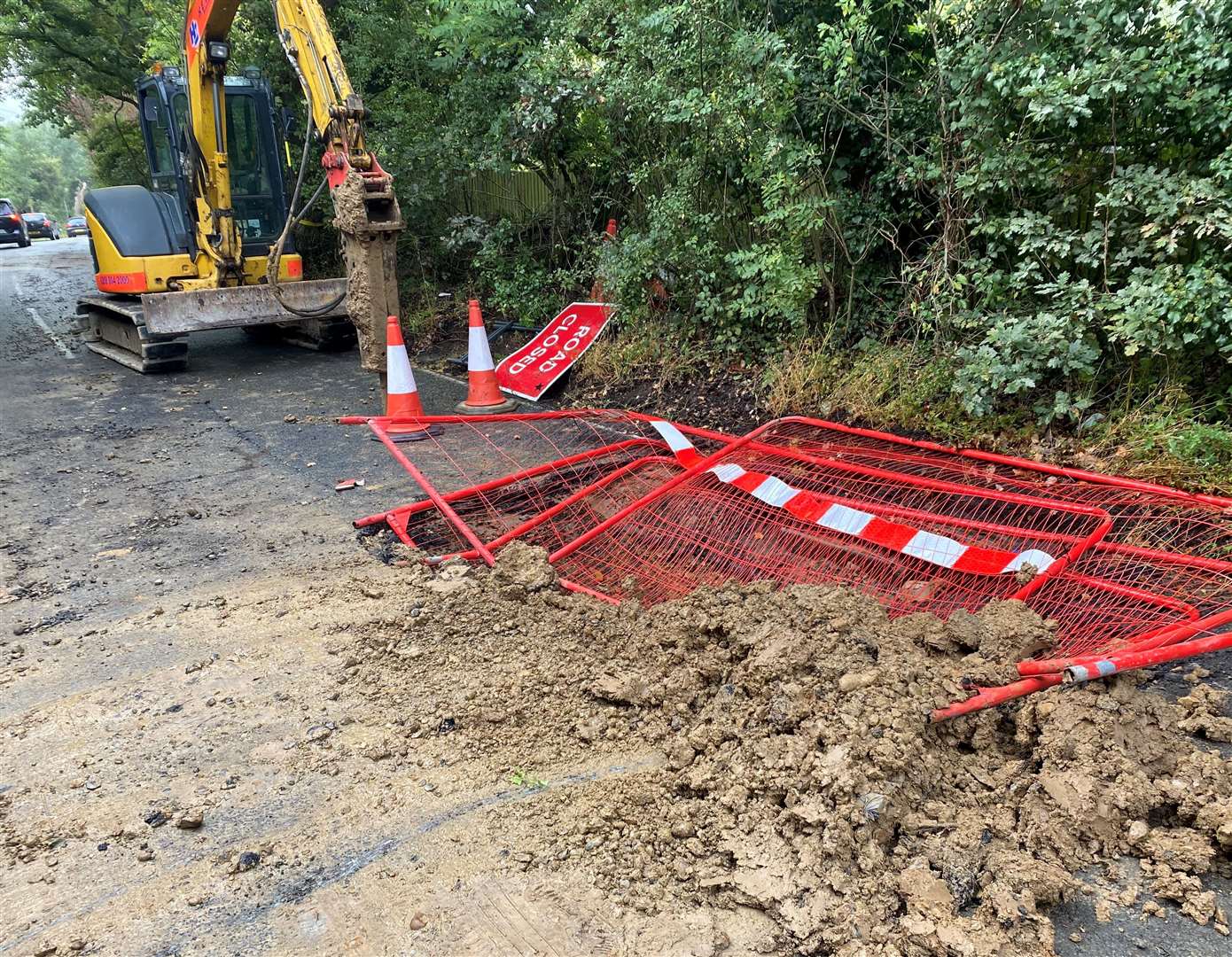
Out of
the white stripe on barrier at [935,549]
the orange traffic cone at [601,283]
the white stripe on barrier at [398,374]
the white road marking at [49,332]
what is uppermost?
the orange traffic cone at [601,283]

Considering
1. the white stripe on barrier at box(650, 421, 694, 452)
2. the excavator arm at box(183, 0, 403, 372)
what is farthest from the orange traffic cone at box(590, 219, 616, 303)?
the white stripe on barrier at box(650, 421, 694, 452)

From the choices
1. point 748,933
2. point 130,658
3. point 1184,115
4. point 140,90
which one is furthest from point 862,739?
point 140,90

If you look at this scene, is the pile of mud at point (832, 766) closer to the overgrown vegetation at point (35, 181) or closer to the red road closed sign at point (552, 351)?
the red road closed sign at point (552, 351)

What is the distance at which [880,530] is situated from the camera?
3.79 metres

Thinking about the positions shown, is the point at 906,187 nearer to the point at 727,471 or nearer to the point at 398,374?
the point at 727,471

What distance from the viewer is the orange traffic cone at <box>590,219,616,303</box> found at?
8719mm

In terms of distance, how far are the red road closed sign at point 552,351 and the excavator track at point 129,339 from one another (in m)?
3.91

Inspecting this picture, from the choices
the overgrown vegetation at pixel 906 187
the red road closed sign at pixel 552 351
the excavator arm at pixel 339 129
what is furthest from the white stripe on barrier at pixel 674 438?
the excavator arm at pixel 339 129

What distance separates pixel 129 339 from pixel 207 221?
5.77ft

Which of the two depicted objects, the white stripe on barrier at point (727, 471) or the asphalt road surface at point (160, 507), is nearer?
the asphalt road surface at point (160, 507)

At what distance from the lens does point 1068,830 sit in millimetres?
2258

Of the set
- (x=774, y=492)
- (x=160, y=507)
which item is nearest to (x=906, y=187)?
(x=774, y=492)

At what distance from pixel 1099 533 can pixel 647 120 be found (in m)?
5.95

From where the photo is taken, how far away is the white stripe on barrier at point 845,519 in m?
3.85
